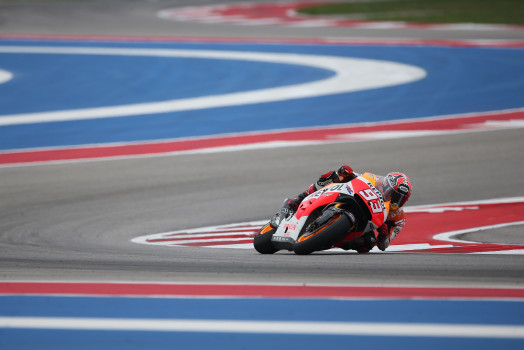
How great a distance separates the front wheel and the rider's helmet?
0.77 metres

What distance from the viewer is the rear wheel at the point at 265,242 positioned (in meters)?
9.25

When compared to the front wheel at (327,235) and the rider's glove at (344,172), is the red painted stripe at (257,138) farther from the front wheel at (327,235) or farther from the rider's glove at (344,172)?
the front wheel at (327,235)

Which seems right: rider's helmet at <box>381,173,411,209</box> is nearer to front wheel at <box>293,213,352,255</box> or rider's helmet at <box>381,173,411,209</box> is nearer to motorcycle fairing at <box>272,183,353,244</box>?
motorcycle fairing at <box>272,183,353,244</box>

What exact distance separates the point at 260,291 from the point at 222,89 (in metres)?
15.6

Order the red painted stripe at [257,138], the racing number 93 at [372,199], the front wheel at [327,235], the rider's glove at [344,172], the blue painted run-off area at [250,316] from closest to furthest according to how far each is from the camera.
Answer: the blue painted run-off area at [250,316]
the front wheel at [327,235]
the racing number 93 at [372,199]
the rider's glove at [344,172]
the red painted stripe at [257,138]

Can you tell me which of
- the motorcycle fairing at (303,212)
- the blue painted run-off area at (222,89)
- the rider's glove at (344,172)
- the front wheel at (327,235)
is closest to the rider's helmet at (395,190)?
the rider's glove at (344,172)

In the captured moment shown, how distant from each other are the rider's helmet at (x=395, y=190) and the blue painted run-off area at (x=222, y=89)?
29.0 feet

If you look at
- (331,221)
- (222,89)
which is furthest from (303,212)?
(222,89)

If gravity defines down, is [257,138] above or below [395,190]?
below

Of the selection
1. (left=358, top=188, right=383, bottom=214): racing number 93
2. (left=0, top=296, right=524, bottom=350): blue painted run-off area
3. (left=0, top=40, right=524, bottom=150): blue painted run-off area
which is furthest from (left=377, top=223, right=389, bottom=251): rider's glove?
(left=0, top=40, right=524, bottom=150): blue painted run-off area

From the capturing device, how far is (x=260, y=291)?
6938 millimetres

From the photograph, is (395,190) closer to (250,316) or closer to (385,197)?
(385,197)

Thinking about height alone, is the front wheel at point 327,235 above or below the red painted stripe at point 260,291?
below

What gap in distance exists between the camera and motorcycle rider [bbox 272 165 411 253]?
30.3ft
